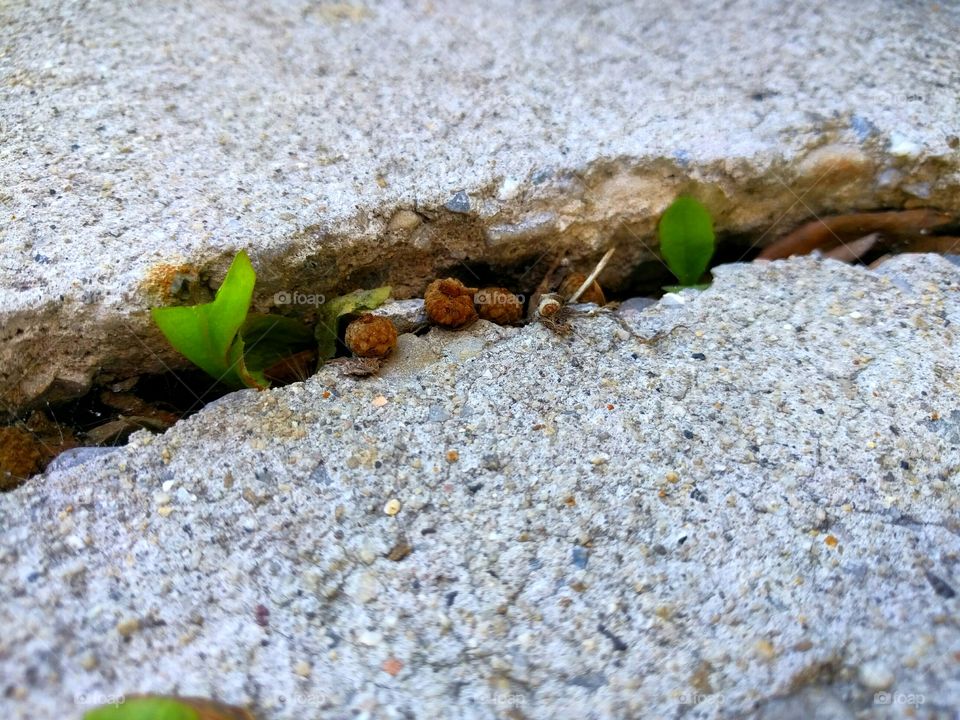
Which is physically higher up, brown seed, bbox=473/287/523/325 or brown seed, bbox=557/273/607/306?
brown seed, bbox=473/287/523/325

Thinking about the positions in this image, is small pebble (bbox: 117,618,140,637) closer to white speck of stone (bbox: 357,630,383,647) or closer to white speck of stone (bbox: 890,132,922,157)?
white speck of stone (bbox: 357,630,383,647)

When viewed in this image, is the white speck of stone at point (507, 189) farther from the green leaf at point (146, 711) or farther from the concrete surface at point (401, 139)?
the green leaf at point (146, 711)

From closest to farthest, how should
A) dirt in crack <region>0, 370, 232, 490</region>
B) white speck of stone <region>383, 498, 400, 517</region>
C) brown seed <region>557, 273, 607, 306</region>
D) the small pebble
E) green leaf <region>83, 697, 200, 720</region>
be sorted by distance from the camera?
1. green leaf <region>83, 697, 200, 720</region>
2. the small pebble
3. white speck of stone <region>383, 498, 400, 517</region>
4. dirt in crack <region>0, 370, 232, 490</region>
5. brown seed <region>557, 273, 607, 306</region>

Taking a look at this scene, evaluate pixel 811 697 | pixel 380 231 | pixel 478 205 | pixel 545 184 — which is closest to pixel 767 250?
pixel 545 184

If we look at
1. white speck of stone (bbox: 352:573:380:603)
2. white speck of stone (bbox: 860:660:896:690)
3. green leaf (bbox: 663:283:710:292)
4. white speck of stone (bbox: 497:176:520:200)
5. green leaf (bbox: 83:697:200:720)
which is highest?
white speck of stone (bbox: 497:176:520:200)

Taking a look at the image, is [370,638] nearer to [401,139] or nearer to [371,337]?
[371,337]

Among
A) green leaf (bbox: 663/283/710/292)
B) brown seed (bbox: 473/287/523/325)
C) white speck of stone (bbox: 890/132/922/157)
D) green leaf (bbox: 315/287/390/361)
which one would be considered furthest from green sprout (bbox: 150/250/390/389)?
white speck of stone (bbox: 890/132/922/157)

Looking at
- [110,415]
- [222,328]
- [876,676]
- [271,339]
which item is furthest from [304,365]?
[876,676]
